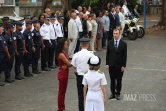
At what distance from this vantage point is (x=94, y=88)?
8.52 m

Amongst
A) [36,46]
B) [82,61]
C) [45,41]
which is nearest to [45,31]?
[45,41]

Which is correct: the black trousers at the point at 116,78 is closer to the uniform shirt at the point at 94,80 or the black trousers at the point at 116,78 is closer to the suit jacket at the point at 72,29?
Result: the uniform shirt at the point at 94,80

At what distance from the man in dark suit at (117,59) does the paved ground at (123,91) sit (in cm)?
48

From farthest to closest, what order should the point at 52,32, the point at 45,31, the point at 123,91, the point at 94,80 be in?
the point at 52,32 → the point at 45,31 → the point at 123,91 → the point at 94,80

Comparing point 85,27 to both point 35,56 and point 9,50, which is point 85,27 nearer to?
point 35,56

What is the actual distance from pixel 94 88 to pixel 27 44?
6656 mm

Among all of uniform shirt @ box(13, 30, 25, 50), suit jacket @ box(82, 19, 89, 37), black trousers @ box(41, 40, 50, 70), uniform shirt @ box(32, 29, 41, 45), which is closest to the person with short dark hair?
uniform shirt @ box(13, 30, 25, 50)

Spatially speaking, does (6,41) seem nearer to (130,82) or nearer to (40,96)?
(40,96)

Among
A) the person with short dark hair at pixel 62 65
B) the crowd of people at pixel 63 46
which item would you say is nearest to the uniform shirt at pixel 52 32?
the crowd of people at pixel 63 46

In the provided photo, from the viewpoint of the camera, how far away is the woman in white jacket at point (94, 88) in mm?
8438

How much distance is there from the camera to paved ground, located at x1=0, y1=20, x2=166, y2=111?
35.9ft

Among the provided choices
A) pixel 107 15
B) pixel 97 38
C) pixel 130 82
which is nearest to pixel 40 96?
pixel 130 82

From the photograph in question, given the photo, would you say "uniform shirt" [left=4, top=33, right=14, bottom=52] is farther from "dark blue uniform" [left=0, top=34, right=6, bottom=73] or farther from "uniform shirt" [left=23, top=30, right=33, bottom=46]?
"uniform shirt" [left=23, top=30, right=33, bottom=46]

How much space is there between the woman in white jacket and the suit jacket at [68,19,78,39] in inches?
356
